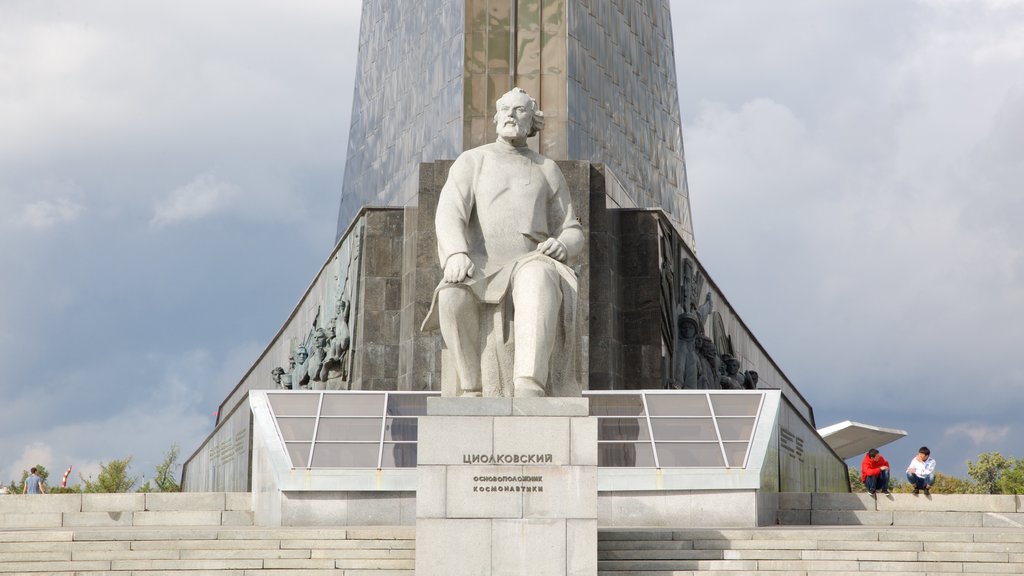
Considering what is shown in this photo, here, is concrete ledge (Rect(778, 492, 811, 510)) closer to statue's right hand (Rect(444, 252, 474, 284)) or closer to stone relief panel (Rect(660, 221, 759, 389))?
stone relief panel (Rect(660, 221, 759, 389))

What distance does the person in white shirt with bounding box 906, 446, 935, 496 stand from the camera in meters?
23.0

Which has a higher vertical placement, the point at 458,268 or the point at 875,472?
the point at 458,268

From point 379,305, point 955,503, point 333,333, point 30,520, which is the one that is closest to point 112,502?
point 30,520

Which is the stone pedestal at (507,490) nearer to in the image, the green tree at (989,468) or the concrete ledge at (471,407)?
the concrete ledge at (471,407)

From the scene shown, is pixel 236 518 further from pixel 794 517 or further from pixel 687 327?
pixel 687 327

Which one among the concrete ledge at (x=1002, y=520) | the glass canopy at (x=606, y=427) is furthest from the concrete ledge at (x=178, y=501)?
the concrete ledge at (x=1002, y=520)

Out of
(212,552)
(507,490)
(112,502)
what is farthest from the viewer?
(112,502)

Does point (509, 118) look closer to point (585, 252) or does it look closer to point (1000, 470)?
point (585, 252)

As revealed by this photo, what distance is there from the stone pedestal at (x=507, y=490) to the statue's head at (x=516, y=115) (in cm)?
296

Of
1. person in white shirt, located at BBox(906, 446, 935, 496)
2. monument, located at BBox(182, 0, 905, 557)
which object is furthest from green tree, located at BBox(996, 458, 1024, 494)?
person in white shirt, located at BBox(906, 446, 935, 496)

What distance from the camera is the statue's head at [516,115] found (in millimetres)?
16344

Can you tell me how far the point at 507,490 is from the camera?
15.0 m

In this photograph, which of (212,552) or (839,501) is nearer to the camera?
(212,552)

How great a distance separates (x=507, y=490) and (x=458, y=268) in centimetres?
222
